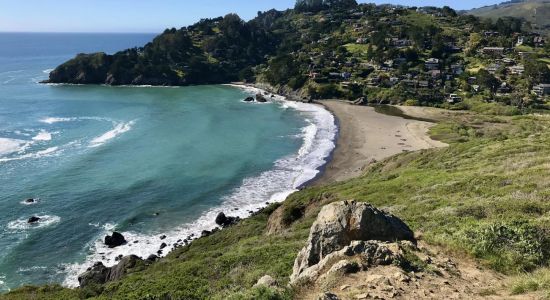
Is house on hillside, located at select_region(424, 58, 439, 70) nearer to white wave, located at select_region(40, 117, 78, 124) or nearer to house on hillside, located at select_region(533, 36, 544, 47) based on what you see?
house on hillside, located at select_region(533, 36, 544, 47)

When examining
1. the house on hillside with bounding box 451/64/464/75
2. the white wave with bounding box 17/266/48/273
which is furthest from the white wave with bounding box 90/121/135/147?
the house on hillside with bounding box 451/64/464/75

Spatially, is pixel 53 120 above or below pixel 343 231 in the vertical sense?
below

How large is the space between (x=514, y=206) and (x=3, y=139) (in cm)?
8275

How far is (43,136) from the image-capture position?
8100 cm

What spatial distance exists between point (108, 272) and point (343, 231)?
25.8 m

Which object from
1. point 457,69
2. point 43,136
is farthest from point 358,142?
point 457,69

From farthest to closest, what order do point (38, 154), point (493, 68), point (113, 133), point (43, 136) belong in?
point (493, 68) < point (113, 133) < point (43, 136) < point (38, 154)

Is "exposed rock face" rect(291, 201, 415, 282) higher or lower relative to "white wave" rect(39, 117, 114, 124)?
higher

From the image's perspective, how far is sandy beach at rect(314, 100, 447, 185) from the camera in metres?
65.7

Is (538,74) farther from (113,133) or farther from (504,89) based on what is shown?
(113,133)

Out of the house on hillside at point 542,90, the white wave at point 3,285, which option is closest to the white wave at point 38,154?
the white wave at point 3,285

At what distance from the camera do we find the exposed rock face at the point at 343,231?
17.0 m

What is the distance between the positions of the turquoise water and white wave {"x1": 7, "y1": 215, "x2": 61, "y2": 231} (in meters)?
0.13

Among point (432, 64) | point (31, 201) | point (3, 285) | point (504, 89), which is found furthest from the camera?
point (432, 64)
